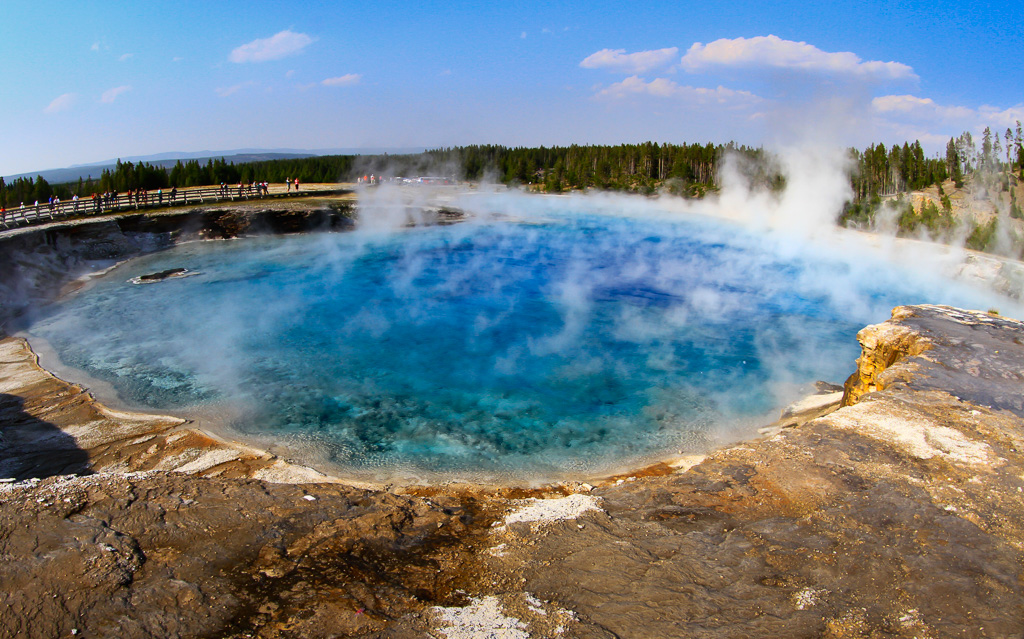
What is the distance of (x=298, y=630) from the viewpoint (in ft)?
11.4

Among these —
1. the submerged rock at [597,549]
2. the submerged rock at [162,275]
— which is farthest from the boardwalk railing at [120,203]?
the submerged rock at [597,549]

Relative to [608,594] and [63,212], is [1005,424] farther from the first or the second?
[63,212]

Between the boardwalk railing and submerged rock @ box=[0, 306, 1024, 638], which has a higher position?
the boardwalk railing

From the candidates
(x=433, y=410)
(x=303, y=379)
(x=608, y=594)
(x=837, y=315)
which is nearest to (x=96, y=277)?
(x=303, y=379)

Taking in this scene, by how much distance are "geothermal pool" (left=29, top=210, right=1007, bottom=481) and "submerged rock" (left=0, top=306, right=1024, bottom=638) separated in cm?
191

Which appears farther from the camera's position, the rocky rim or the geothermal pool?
the geothermal pool

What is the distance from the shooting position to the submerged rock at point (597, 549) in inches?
139

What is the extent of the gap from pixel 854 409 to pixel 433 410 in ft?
18.0

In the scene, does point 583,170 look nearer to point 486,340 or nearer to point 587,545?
point 486,340

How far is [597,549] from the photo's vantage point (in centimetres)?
442

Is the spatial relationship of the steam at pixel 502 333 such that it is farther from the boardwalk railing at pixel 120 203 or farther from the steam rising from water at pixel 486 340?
the boardwalk railing at pixel 120 203

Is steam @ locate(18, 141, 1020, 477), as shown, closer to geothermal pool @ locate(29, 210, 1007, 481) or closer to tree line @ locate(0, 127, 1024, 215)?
geothermal pool @ locate(29, 210, 1007, 481)

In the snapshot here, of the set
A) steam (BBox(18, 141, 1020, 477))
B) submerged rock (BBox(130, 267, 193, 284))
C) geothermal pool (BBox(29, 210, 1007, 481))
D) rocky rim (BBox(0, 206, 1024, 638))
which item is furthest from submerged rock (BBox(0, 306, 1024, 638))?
submerged rock (BBox(130, 267, 193, 284))

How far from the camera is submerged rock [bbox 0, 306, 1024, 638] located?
353 centimetres
